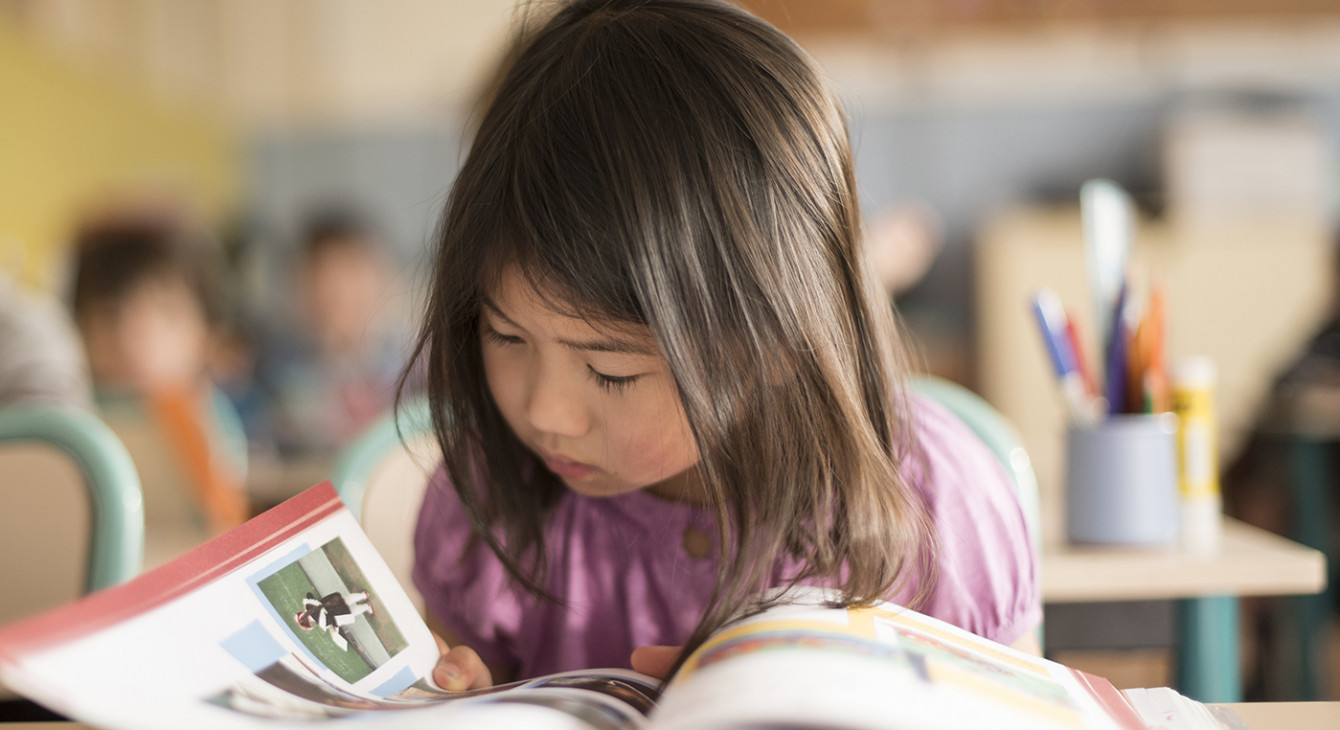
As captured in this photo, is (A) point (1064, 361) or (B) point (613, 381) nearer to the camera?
(B) point (613, 381)

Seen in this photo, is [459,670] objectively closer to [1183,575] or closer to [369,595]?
[369,595]

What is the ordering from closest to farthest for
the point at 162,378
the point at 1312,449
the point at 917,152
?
the point at 162,378, the point at 1312,449, the point at 917,152

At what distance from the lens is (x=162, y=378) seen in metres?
1.64

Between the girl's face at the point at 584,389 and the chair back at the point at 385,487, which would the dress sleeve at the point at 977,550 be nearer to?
the girl's face at the point at 584,389

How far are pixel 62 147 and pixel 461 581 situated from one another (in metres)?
2.49

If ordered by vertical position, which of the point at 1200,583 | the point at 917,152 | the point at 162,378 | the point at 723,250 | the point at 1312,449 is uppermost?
the point at 917,152

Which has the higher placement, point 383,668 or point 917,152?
point 917,152

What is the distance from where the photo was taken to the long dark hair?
1.45 feet

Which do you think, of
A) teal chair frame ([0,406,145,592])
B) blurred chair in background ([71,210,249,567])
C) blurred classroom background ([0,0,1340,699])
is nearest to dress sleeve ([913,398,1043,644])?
teal chair frame ([0,406,145,592])

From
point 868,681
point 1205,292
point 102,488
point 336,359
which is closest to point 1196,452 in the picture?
point 868,681

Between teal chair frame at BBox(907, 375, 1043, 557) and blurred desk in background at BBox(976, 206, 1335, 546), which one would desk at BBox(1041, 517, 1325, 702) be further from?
blurred desk in background at BBox(976, 206, 1335, 546)

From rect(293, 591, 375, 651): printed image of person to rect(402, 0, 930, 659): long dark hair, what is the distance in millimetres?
133

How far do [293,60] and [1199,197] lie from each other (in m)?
2.81

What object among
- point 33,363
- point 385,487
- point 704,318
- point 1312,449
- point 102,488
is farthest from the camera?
point 1312,449
